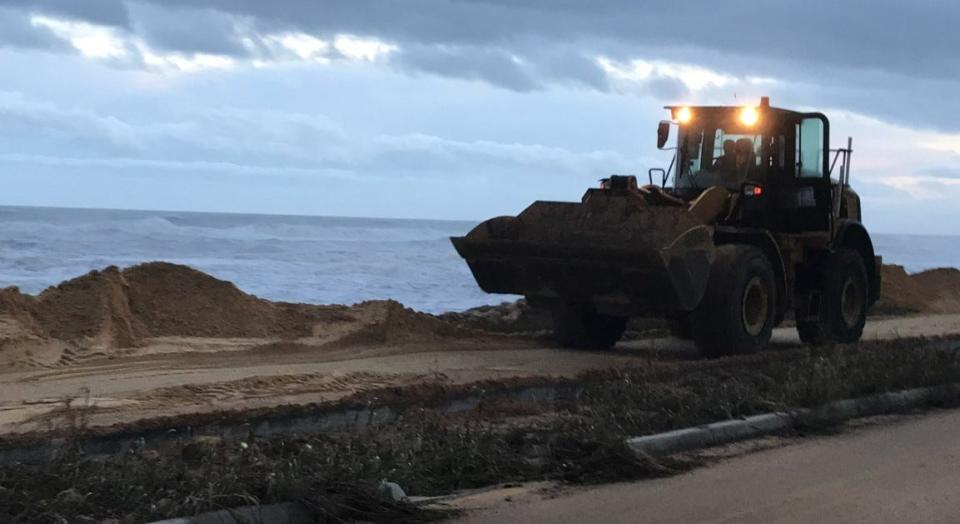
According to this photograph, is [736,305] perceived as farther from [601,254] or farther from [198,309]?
[198,309]

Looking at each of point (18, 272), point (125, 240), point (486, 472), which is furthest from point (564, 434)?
point (125, 240)

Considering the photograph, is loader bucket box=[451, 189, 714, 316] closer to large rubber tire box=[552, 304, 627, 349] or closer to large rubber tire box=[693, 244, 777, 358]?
large rubber tire box=[693, 244, 777, 358]

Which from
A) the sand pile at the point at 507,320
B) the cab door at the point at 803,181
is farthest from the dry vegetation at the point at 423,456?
the sand pile at the point at 507,320

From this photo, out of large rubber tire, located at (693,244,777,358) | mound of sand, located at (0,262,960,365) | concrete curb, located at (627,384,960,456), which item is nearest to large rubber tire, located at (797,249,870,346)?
large rubber tire, located at (693,244,777,358)

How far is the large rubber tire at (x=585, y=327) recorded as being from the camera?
15.0 metres

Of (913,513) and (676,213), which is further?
(676,213)

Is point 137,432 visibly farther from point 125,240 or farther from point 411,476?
point 125,240

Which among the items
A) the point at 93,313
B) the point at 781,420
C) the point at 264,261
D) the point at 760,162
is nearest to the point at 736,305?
the point at 760,162

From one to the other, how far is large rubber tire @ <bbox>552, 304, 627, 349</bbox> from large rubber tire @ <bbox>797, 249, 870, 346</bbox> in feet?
7.63

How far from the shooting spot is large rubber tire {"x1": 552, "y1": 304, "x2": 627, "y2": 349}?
590 inches

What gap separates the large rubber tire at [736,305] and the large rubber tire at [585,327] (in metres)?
1.55

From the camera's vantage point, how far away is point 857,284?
52.7 ft

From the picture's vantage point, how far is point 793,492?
7867 millimetres

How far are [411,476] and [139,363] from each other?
236 inches
